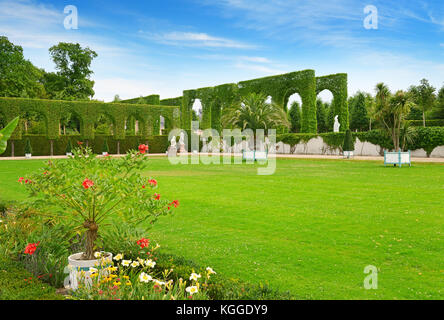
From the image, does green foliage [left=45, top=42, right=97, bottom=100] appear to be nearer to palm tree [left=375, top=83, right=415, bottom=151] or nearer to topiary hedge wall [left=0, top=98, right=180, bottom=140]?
topiary hedge wall [left=0, top=98, right=180, bottom=140]

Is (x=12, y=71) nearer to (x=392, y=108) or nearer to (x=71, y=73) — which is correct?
(x=71, y=73)

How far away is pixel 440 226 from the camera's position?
5555 millimetres

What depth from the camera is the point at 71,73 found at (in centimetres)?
4366

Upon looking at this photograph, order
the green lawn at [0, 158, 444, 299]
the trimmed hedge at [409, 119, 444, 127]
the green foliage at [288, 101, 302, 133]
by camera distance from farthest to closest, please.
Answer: the green foliage at [288, 101, 302, 133]
the trimmed hedge at [409, 119, 444, 127]
the green lawn at [0, 158, 444, 299]

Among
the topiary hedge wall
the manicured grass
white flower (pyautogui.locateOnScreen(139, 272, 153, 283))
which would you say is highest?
the topiary hedge wall

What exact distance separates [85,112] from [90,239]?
32882mm

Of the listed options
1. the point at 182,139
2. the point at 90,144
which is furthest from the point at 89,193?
the point at 182,139

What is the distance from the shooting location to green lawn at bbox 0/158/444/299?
348cm

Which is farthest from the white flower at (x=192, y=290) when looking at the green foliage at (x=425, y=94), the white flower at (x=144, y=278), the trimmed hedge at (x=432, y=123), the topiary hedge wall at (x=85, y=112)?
the green foliage at (x=425, y=94)

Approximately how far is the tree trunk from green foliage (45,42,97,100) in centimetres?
4248

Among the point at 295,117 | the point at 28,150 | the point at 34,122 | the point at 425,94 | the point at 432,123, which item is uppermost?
the point at 425,94

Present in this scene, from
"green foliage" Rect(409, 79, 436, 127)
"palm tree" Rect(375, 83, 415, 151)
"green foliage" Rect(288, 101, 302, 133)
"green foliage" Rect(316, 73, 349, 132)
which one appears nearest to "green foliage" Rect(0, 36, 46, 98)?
"green foliage" Rect(316, 73, 349, 132)
